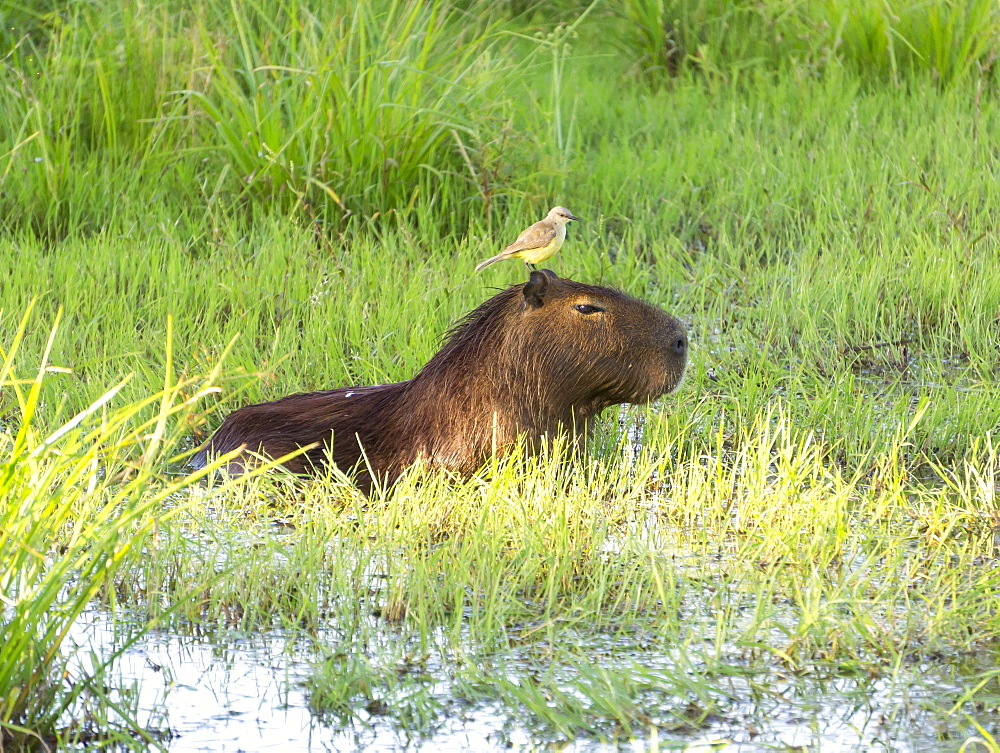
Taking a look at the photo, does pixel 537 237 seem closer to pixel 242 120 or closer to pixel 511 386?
pixel 511 386

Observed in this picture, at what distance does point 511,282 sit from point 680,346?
1.73m

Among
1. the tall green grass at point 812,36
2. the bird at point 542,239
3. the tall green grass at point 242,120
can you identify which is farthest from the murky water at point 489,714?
the tall green grass at point 812,36

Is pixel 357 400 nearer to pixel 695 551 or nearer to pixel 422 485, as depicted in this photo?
pixel 422 485

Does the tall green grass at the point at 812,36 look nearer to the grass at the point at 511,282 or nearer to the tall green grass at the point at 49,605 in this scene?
the grass at the point at 511,282

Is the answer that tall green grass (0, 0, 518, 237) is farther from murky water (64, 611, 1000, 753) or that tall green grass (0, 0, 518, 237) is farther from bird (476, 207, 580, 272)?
murky water (64, 611, 1000, 753)

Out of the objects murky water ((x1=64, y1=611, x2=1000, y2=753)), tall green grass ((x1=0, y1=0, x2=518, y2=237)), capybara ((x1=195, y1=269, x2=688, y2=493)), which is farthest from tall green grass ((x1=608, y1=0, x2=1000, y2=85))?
murky water ((x1=64, y1=611, x2=1000, y2=753))

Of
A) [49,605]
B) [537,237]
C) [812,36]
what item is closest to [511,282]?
[537,237]

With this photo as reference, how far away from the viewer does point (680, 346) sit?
13.9 feet

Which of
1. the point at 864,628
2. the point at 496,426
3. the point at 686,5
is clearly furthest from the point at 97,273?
the point at 686,5

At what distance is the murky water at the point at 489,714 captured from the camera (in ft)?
8.70

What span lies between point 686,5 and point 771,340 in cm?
409

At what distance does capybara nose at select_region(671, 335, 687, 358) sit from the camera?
4.20 m

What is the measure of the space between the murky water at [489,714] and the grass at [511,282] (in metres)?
0.02

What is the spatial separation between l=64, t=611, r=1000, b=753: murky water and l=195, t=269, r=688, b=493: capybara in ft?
3.84
